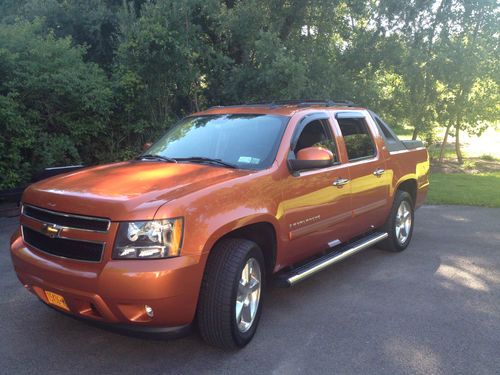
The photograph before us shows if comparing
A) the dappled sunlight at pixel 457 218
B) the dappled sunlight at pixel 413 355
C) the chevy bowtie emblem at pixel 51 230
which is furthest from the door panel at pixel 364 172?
the dappled sunlight at pixel 457 218

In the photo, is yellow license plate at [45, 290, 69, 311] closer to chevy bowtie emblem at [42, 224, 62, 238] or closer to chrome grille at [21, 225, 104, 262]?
chrome grille at [21, 225, 104, 262]

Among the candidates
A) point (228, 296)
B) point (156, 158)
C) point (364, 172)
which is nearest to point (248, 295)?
point (228, 296)

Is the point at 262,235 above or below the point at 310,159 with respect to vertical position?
below

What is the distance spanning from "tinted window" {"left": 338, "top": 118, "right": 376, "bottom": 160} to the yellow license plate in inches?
128

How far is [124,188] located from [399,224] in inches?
165

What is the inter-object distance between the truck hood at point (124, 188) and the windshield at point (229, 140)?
0.31m

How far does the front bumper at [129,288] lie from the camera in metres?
3.10

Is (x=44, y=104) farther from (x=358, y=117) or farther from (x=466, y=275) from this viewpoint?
(x=466, y=275)

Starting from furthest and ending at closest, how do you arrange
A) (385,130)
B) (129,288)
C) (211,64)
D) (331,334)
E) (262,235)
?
(211,64) → (385,130) → (262,235) → (331,334) → (129,288)

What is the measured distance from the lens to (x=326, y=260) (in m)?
4.73

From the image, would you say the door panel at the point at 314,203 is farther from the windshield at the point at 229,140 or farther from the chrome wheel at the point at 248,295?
the chrome wheel at the point at 248,295

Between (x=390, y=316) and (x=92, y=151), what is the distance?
7842mm

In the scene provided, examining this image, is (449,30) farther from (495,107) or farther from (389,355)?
(389,355)

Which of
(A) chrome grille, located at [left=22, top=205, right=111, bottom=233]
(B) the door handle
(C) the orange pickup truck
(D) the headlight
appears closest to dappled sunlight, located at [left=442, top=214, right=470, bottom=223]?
(C) the orange pickup truck
